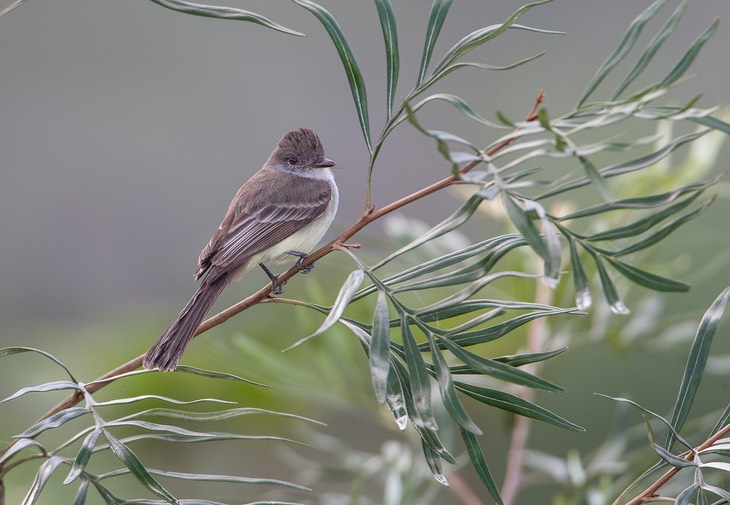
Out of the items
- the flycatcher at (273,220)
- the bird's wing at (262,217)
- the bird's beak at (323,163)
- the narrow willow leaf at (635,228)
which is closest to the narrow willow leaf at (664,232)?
the narrow willow leaf at (635,228)

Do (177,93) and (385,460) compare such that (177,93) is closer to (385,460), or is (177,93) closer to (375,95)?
(375,95)

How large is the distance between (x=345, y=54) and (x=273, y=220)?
0.97 m

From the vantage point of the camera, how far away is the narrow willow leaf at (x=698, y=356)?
962mm

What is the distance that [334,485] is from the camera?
142 inches

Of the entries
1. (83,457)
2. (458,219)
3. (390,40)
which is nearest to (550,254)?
(458,219)

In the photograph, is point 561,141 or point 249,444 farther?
point 249,444

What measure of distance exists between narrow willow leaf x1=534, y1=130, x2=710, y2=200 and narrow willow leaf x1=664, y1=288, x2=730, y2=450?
18cm

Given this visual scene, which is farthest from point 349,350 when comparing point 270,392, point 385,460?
point 270,392

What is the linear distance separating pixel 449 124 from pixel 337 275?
12.0ft

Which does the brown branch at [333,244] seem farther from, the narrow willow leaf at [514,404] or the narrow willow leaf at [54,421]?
the narrow willow leaf at [514,404]

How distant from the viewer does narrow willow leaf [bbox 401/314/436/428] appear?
2.98 ft

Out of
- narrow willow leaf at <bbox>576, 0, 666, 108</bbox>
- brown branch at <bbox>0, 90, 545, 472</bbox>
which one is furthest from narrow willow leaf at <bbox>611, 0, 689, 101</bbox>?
brown branch at <bbox>0, 90, 545, 472</bbox>

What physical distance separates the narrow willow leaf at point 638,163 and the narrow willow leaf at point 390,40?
242mm

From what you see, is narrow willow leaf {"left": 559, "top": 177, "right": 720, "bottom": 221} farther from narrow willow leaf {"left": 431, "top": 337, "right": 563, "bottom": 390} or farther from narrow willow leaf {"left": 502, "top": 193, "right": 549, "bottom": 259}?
narrow willow leaf {"left": 431, "top": 337, "right": 563, "bottom": 390}
